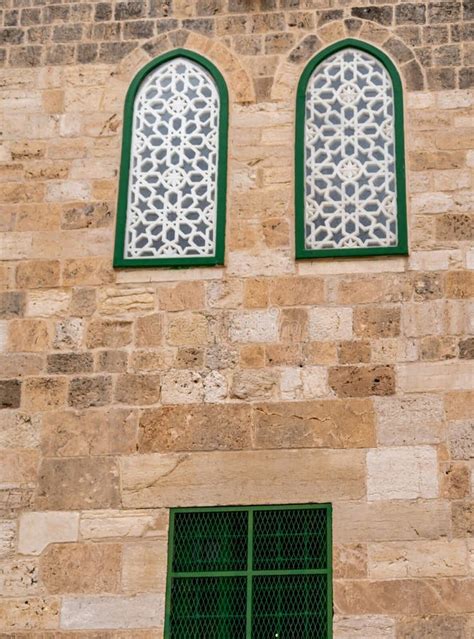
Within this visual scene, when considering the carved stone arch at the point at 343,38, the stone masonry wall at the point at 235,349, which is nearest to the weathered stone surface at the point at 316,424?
the stone masonry wall at the point at 235,349

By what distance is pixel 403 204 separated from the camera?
9.05 metres

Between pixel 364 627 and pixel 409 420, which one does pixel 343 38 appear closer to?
pixel 409 420

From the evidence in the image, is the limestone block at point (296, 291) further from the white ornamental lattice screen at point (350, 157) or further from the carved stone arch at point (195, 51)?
the carved stone arch at point (195, 51)

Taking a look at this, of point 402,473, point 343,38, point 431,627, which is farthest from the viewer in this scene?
point 343,38

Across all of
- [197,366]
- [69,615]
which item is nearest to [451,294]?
[197,366]

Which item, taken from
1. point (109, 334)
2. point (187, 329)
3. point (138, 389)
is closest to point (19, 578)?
point (138, 389)

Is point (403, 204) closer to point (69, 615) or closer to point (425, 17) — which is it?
point (425, 17)

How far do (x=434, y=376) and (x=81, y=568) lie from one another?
243 centimetres

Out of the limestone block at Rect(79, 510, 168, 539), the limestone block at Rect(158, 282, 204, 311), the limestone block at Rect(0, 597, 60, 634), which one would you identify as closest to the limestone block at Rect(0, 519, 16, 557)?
the limestone block at Rect(0, 597, 60, 634)

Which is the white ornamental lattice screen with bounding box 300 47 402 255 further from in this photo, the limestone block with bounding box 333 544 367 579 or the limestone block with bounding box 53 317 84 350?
the limestone block with bounding box 333 544 367 579

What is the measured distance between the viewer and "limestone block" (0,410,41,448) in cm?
856

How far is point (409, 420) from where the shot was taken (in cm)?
838

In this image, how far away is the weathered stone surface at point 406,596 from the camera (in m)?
7.89

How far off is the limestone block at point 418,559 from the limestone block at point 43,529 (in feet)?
5.87
